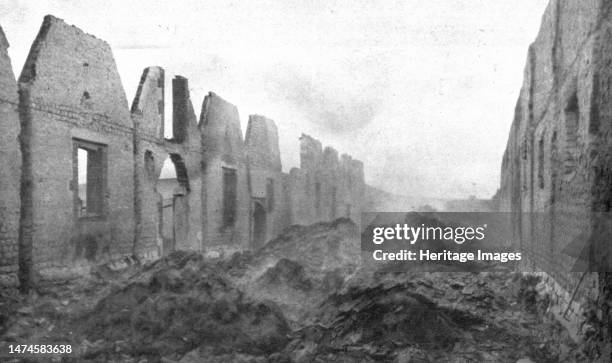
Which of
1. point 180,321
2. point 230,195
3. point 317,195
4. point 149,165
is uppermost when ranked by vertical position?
point 149,165

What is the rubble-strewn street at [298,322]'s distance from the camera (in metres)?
6.30

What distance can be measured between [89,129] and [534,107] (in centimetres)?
894

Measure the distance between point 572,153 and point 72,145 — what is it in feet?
28.1

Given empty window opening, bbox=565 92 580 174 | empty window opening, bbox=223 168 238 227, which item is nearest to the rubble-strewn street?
empty window opening, bbox=565 92 580 174

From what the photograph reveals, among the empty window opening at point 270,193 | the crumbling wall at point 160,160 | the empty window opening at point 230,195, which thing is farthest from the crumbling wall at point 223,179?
the empty window opening at point 270,193

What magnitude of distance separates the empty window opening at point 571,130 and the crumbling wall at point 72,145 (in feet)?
27.7

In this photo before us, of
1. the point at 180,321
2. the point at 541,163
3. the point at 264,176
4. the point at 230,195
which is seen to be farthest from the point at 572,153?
the point at 264,176

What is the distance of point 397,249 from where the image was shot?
27.6ft

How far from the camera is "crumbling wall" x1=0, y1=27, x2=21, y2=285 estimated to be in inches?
336

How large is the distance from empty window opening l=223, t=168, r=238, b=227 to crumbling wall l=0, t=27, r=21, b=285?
7.32 m

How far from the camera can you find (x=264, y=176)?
706 inches

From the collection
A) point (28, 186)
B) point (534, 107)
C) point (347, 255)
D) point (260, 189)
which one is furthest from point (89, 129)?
point (534, 107)

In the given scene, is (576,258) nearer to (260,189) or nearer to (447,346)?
(447,346)

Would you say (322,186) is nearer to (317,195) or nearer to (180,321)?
(317,195)
